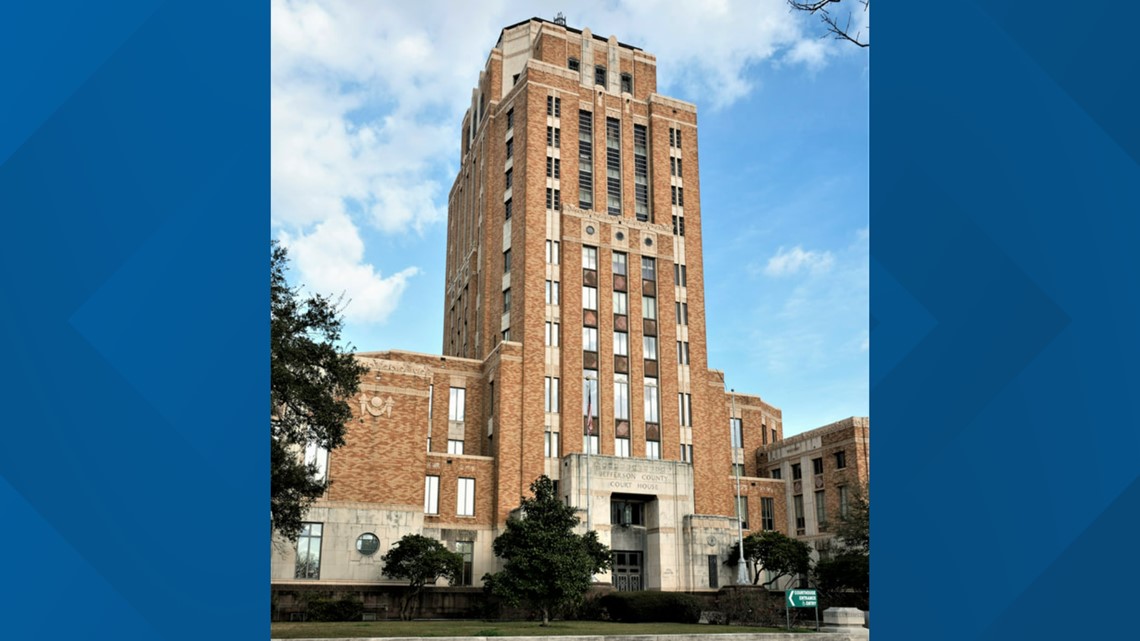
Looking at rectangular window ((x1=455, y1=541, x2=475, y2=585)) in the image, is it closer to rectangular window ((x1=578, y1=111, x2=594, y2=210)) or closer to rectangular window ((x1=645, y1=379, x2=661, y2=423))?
rectangular window ((x1=645, y1=379, x2=661, y2=423))

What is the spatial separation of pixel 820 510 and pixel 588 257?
79.6 ft

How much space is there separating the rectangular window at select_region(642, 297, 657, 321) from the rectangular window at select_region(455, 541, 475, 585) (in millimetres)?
18585

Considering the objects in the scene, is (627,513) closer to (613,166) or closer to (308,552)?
(308,552)

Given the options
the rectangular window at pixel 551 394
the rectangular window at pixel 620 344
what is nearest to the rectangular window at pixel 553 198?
the rectangular window at pixel 620 344

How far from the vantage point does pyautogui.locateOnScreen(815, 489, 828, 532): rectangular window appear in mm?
58031

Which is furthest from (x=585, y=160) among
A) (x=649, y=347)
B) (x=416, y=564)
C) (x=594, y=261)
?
(x=416, y=564)

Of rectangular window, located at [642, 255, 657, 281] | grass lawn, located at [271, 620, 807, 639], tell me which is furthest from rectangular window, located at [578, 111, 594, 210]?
grass lawn, located at [271, 620, 807, 639]

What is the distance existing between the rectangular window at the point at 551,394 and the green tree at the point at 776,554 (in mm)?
13741
